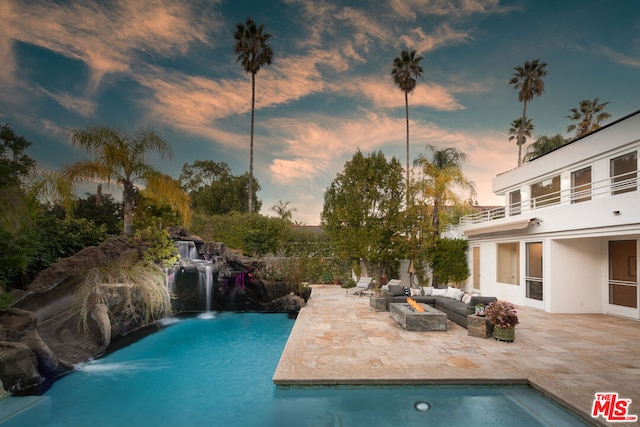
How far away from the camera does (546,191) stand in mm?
13930

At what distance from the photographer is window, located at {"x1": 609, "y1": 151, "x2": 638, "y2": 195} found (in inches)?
384

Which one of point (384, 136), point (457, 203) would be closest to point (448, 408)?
point (457, 203)

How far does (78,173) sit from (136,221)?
7.23 meters

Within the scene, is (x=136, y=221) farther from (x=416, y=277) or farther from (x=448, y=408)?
(x=448, y=408)

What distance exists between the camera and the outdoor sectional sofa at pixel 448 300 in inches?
353

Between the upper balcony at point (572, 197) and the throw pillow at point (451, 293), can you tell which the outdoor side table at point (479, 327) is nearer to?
the throw pillow at point (451, 293)

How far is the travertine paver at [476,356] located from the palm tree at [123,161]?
23.8 feet

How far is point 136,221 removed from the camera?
17453 mm

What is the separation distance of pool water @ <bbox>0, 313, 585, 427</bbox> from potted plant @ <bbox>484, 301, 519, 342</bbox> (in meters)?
2.41

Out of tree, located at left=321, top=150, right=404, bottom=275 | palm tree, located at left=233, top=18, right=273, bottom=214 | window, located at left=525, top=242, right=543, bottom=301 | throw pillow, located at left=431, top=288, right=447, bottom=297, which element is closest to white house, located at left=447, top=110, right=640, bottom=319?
window, located at left=525, top=242, right=543, bottom=301

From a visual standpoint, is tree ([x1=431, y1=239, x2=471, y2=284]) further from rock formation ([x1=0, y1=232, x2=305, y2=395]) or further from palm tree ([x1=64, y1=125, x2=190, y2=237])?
rock formation ([x1=0, y1=232, x2=305, y2=395])

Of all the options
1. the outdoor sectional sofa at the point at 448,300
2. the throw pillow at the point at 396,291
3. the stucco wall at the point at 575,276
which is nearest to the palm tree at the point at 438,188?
the outdoor sectional sofa at the point at 448,300

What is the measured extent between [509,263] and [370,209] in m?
6.64

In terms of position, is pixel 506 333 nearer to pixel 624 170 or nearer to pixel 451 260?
pixel 624 170
